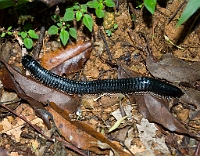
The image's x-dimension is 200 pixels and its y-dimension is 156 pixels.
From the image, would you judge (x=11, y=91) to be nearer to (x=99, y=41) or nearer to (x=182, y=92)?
(x=99, y=41)

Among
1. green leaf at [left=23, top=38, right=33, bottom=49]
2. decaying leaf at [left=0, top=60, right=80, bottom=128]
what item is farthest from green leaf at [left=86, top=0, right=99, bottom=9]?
decaying leaf at [left=0, top=60, right=80, bottom=128]

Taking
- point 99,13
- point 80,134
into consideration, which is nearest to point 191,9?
point 99,13

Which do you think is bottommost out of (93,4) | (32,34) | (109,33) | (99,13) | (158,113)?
(158,113)

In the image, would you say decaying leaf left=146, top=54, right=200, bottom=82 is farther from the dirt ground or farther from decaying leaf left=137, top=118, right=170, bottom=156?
A: decaying leaf left=137, top=118, right=170, bottom=156

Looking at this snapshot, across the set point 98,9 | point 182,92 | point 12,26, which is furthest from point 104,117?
point 12,26

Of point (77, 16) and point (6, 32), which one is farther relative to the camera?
point (6, 32)

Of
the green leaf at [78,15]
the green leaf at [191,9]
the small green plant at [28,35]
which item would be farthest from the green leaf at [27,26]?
the green leaf at [191,9]

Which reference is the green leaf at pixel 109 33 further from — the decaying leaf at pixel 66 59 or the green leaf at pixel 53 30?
the green leaf at pixel 53 30

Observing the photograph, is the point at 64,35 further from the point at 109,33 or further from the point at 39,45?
the point at 109,33
